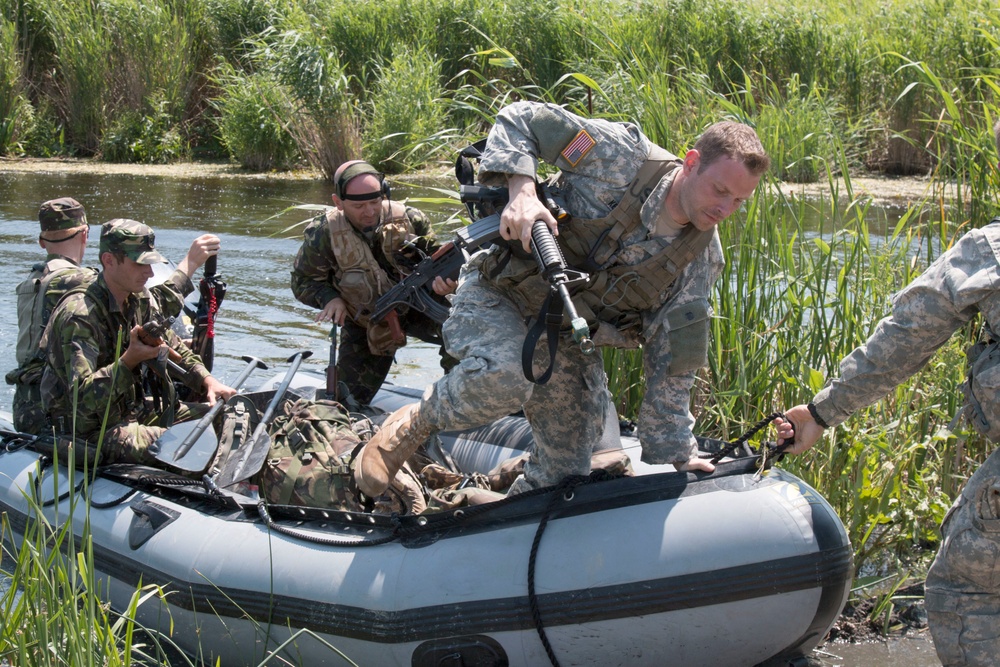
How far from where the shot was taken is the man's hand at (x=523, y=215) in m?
2.97

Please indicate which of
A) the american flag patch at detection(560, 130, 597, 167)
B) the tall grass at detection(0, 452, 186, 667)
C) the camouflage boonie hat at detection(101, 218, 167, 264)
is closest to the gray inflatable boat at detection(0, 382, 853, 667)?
the tall grass at detection(0, 452, 186, 667)

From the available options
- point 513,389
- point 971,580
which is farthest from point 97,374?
point 971,580

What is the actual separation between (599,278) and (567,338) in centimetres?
22

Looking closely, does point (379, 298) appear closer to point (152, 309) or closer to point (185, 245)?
point (152, 309)

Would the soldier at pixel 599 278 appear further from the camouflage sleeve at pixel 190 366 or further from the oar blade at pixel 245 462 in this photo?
the camouflage sleeve at pixel 190 366

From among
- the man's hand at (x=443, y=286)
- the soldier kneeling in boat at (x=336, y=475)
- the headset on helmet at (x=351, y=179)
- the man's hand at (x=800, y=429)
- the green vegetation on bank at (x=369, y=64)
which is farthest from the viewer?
the green vegetation on bank at (x=369, y=64)

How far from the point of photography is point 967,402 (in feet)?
8.87

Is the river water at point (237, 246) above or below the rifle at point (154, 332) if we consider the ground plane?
below

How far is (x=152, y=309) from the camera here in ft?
14.4

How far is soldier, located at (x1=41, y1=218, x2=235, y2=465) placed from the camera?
401 cm

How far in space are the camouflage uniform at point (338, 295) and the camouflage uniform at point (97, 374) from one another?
38.7 inches

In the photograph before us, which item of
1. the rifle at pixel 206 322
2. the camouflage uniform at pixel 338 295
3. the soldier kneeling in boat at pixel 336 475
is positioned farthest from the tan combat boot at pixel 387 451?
the rifle at pixel 206 322

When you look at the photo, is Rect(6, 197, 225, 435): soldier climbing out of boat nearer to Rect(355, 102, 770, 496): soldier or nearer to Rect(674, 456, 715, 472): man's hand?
Rect(355, 102, 770, 496): soldier

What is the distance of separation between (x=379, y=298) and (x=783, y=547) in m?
2.53
